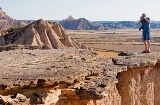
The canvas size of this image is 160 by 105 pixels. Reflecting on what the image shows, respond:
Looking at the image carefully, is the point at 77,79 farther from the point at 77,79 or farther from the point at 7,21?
the point at 7,21

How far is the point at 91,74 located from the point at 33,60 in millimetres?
1780

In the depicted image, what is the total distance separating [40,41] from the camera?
2498cm

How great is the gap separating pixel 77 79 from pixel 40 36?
18.8 metres

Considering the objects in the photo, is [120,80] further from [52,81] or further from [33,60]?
[52,81]

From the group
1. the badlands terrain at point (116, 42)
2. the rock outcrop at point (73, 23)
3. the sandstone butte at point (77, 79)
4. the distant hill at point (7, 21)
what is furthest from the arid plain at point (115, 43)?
the rock outcrop at point (73, 23)

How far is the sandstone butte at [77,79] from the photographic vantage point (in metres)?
6.26

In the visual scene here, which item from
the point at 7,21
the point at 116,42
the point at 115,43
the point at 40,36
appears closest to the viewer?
the point at 40,36

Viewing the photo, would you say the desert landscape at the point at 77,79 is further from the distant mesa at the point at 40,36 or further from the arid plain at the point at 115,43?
the arid plain at the point at 115,43

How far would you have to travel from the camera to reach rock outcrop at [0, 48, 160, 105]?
6.28 metres

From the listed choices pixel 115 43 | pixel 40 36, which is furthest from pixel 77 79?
pixel 115 43

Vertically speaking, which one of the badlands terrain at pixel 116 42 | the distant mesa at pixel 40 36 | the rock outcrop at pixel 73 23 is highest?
the distant mesa at pixel 40 36

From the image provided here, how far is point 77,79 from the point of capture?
7172 mm

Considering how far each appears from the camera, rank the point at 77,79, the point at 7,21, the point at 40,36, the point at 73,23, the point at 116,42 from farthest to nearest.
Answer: the point at 73,23, the point at 7,21, the point at 116,42, the point at 40,36, the point at 77,79

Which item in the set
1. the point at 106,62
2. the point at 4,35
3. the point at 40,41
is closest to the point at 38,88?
the point at 106,62
